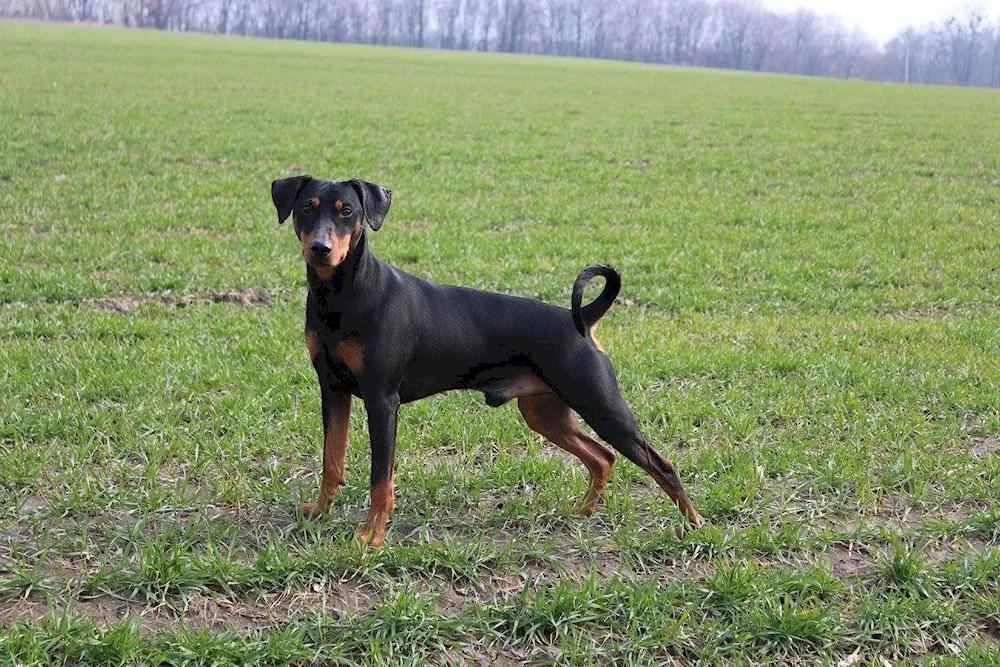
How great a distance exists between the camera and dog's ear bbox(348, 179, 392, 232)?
12.4ft

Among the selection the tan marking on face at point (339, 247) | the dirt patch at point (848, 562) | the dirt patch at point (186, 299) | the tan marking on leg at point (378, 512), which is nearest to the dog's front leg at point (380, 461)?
the tan marking on leg at point (378, 512)

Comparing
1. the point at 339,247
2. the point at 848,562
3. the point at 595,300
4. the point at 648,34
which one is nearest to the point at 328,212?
the point at 339,247

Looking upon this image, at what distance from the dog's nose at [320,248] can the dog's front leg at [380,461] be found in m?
0.61

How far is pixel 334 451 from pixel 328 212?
103cm

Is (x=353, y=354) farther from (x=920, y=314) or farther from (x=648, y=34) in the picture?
(x=648, y=34)

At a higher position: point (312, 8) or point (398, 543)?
point (312, 8)

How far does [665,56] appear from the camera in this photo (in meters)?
129

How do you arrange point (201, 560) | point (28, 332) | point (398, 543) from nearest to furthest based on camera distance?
point (201, 560)
point (398, 543)
point (28, 332)

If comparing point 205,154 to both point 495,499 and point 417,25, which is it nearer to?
point 495,499

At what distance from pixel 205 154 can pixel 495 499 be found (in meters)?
11.7

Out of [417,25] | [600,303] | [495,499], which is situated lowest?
[495,499]

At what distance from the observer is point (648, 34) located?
434 ft

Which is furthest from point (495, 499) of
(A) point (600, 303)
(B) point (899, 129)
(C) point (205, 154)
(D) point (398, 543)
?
(B) point (899, 129)

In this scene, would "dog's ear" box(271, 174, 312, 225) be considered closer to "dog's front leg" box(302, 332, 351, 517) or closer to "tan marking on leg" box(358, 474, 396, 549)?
"dog's front leg" box(302, 332, 351, 517)
